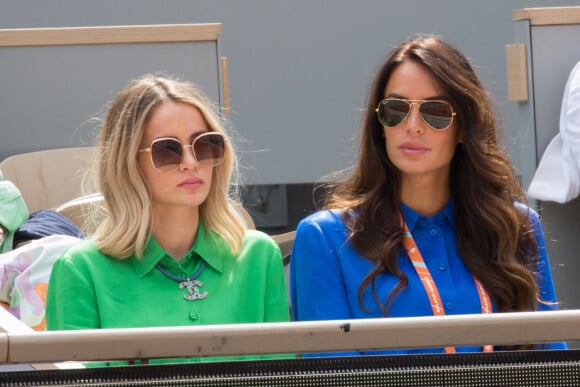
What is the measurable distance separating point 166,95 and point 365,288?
0.70 metres

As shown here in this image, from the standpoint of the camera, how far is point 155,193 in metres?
2.81

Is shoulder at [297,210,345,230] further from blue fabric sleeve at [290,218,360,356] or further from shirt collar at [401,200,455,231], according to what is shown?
shirt collar at [401,200,455,231]

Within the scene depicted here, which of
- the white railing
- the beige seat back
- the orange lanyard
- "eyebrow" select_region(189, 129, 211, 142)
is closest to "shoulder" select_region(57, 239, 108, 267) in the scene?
"eyebrow" select_region(189, 129, 211, 142)

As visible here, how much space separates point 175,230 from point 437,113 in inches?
28.1

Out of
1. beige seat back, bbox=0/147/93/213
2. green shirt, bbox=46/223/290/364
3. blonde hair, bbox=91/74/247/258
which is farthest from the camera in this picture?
beige seat back, bbox=0/147/93/213

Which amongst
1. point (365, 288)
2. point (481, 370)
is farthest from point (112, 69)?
point (481, 370)

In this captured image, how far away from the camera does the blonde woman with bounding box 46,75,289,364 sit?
2.65 m

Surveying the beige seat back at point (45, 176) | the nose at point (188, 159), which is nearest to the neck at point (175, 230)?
the nose at point (188, 159)

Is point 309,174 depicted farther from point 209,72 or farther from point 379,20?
point 209,72

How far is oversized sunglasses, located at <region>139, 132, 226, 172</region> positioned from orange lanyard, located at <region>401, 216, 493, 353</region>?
0.49m

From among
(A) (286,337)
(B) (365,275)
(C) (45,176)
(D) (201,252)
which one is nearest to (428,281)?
(B) (365,275)

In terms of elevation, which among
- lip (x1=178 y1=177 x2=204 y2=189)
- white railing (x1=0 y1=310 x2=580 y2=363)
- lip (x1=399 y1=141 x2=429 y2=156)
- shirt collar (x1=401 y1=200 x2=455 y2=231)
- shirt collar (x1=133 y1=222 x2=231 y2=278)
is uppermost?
lip (x1=399 y1=141 x2=429 y2=156)

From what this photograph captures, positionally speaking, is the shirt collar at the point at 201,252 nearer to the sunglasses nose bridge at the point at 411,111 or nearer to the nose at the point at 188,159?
the nose at the point at 188,159

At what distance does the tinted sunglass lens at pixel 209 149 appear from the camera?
2.79 m
